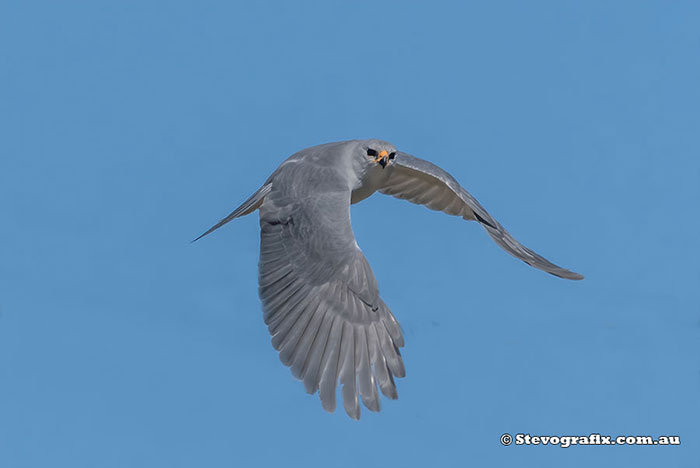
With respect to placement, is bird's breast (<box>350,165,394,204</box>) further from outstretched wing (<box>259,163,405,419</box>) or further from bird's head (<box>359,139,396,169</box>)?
outstretched wing (<box>259,163,405,419</box>)

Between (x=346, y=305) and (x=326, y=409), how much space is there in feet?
2.87

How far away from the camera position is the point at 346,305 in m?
7.49

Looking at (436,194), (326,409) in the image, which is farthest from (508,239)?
(326,409)

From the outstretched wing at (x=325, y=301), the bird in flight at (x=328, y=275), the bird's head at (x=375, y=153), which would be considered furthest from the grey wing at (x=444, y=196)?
the outstretched wing at (x=325, y=301)

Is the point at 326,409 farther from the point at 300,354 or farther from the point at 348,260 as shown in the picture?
the point at 348,260

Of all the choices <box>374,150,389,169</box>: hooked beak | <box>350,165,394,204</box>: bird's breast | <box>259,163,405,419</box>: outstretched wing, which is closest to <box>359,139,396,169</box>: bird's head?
<box>374,150,389,169</box>: hooked beak

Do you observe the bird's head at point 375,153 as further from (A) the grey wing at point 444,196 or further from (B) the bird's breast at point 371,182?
(A) the grey wing at point 444,196

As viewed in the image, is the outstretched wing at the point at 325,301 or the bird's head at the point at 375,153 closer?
the outstretched wing at the point at 325,301

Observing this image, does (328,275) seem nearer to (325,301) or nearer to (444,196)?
(325,301)

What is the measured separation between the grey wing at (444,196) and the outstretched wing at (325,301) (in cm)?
132

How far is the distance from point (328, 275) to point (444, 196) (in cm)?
257

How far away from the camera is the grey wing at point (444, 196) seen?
8789 mm

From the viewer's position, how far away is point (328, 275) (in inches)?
300

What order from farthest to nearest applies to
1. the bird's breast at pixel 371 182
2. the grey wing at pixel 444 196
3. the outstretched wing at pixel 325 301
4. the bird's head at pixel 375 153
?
the grey wing at pixel 444 196
the bird's breast at pixel 371 182
the bird's head at pixel 375 153
the outstretched wing at pixel 325 301
